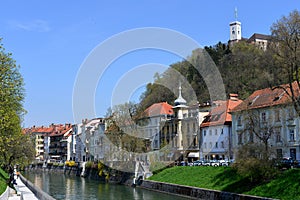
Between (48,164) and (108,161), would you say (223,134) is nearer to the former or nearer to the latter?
(108,161)

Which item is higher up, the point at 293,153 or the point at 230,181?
the point at 293,153

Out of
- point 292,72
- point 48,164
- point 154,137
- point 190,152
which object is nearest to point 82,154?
point 48,164

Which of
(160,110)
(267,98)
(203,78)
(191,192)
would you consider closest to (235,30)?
(203,78)

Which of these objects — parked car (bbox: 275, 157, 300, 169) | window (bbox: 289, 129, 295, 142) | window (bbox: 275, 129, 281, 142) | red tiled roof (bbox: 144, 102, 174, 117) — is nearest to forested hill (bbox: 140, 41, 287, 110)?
red tiled roof (bbox: 144, 102, 174, 117)

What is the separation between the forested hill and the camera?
85.2 meters

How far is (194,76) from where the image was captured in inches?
3718

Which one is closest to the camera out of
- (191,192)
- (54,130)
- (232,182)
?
(232,182)

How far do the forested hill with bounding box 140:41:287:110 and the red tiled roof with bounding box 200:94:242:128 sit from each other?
1554 cm

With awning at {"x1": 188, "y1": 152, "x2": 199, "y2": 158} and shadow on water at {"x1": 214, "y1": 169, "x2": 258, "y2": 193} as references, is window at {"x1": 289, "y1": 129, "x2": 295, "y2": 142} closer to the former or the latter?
shadow on water at {"x1": 214, "y1": 169, "x2": 258, "y2": 193}

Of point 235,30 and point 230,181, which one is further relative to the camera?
point 235,30

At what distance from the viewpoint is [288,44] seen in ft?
103

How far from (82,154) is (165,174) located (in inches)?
2576

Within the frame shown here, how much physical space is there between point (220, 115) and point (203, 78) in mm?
29466

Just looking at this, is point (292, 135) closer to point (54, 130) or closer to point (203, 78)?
point (203, 78)
